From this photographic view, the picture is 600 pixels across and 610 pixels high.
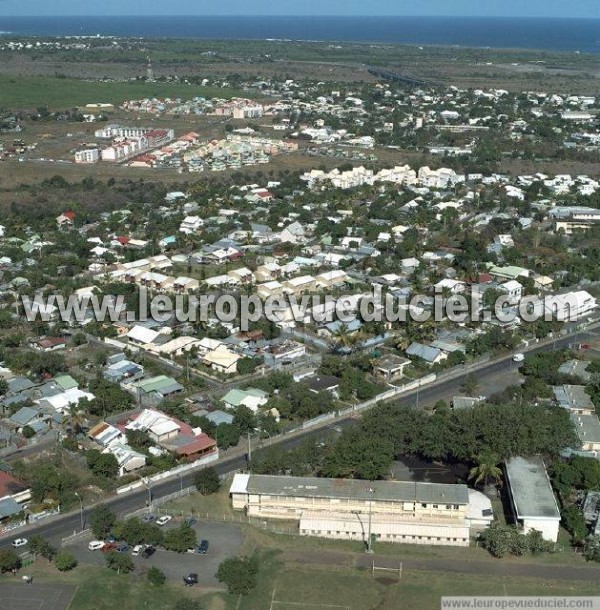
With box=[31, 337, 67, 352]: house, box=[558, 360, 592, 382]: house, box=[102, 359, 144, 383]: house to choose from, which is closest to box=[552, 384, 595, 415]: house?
box=[558, 360, 592, 382]: house

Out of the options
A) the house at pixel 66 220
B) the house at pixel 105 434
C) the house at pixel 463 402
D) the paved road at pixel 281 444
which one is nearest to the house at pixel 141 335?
the house at pixel 105 434

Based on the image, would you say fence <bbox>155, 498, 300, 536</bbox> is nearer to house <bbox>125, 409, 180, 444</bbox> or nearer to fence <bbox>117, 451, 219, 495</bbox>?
fence <bbox>117, 451, 219, 495</bbox>

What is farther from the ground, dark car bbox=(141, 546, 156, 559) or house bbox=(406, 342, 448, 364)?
house bbox=(406, 342, 448, 364)

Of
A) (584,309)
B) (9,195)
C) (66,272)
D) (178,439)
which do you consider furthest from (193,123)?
(178,439)

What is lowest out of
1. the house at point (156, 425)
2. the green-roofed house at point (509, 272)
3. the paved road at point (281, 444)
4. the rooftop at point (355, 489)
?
the paved road at point (281, 444)

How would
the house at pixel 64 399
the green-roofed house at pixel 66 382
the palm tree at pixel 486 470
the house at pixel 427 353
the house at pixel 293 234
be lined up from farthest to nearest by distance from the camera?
the house at pixel 293 234
the house at pixel 427 353
the green-roofed house at pixel 66 382
the house at pixel 64 399
the palm tree at pixel 486 470

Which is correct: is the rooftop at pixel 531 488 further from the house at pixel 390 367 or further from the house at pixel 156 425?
the house at pixel 156 425
